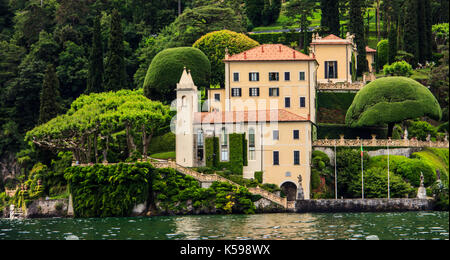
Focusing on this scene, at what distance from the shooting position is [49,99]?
78062 millimetres

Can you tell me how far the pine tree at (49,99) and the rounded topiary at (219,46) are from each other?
1524 cm

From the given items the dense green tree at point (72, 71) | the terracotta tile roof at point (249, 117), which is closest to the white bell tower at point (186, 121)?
the terracotta tile roof at point (249, 117)

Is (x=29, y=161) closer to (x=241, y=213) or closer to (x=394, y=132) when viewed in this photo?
(x=241, y=213)

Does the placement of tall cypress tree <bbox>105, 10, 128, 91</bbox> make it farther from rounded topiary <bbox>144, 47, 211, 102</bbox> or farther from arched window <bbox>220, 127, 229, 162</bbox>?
arched window <bbox>220, 127, 229, 162</bbox>

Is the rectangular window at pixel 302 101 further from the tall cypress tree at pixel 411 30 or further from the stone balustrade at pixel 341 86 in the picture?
the tall cypress tree at pixel 411 30

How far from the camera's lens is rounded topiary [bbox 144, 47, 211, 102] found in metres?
78.7

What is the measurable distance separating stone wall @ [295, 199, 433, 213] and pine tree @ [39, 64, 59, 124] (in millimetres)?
29204

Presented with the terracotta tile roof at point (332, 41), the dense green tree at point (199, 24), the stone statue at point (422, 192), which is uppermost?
the dense green tree at point (199, 24)

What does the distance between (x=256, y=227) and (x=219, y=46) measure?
41176 millimetres

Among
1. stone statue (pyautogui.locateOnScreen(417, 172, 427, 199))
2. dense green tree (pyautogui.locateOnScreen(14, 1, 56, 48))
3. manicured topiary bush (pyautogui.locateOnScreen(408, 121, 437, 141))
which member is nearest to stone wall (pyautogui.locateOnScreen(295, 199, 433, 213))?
stone statue (pyautogui.locateOnScreen(417, 172, 427, 199))

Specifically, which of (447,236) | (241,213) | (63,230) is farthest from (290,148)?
(447,236)

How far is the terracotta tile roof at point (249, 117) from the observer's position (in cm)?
6588

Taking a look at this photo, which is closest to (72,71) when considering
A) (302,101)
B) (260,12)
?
(260,12)
